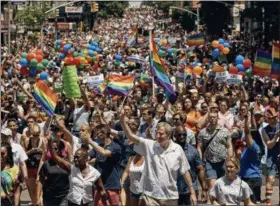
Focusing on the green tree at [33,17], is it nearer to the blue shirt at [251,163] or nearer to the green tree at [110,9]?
the green tree at [110,9]

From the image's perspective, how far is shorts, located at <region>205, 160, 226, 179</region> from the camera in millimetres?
12352

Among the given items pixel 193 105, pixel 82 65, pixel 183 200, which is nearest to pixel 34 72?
pixel 82 65

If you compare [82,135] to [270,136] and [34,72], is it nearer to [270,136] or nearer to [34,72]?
[270,136]

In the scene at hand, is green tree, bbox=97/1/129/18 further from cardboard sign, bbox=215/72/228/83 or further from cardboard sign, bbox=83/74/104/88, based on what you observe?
cardboard sign, bbox=83/74/104/88

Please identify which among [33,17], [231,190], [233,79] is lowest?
[33,17]

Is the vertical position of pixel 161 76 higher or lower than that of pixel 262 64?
lower

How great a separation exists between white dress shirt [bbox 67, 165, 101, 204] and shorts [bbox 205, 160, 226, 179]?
2662 millimetres

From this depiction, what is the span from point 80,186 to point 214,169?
9.38ft

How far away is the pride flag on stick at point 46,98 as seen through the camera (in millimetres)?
12770


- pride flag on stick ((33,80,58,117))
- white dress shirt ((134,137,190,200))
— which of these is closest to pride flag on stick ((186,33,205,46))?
pride flag on stick ((33,80,58,117))

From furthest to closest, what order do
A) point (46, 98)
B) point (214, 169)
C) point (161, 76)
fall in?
point (161, 76) → point (46, 98) → point (214, 169)

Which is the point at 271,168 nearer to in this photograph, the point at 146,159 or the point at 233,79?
the point at 146,159

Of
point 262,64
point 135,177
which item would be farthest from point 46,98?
point 262,64

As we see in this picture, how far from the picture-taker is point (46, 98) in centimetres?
1294
